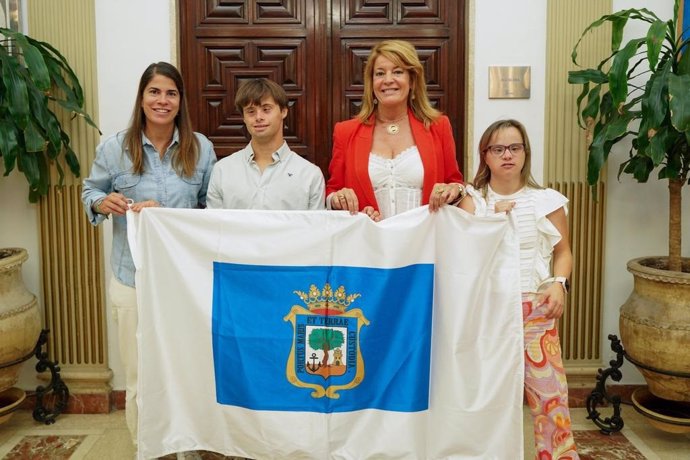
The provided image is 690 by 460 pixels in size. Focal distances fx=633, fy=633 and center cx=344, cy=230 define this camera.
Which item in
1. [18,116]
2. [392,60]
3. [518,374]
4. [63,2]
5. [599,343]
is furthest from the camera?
[599,343]

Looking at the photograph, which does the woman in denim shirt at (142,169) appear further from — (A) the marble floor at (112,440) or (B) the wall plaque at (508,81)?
(B) the wall plaque at (508,81)

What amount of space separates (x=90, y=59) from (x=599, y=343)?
292 cm

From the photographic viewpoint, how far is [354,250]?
216 centimetres

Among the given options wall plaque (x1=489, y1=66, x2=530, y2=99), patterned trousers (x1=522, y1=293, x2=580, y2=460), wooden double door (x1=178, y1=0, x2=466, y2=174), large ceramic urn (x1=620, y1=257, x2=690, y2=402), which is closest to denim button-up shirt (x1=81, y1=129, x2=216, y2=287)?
wooden double door (x1=178, y1=0, x2=466, y2=174)

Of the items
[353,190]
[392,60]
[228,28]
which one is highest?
[228,28]

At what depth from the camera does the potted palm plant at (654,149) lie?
2566 millimetres

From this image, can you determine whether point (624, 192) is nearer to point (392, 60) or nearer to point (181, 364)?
point (392, 60)

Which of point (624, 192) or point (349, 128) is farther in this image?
point (624, 192)

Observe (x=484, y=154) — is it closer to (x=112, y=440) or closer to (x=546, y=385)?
(x=546, y=385)

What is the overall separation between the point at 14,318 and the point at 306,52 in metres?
1.86

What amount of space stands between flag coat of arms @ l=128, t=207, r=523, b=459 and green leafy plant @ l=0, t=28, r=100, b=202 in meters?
0.90


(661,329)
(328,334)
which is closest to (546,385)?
(328,334)

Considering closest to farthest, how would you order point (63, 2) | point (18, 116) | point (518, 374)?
1. point (518, 374)
2. point (18, 116)
3. point (63, 2)

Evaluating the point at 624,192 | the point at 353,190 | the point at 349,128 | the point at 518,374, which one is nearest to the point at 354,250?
the point at 353,190
